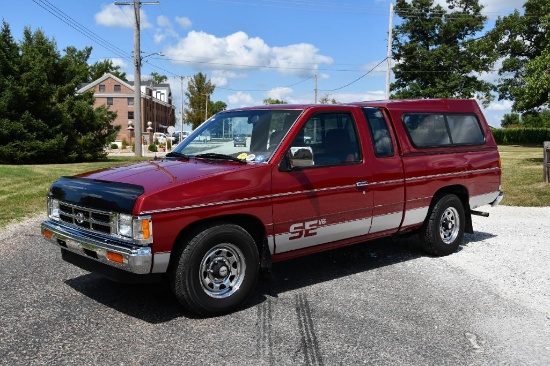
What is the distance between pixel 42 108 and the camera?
25.4m

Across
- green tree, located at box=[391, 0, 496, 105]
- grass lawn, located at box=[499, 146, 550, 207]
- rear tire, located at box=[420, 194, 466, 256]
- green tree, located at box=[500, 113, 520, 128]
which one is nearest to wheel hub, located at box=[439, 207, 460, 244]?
rear tire, located at box=[420, 194, 466, 256]

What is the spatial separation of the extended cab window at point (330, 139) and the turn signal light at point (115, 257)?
196 centimetres

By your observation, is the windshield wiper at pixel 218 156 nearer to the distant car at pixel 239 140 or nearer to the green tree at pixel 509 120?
the distant car at pixel 239 140

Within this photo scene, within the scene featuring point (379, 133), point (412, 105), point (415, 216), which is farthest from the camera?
point (412, 105)

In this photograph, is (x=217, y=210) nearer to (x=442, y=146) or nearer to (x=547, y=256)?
(x=442, y=146)

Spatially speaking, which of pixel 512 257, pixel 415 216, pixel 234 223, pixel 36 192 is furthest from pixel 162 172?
pixel 36 192

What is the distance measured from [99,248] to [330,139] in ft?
8.56

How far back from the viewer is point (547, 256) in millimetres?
7070

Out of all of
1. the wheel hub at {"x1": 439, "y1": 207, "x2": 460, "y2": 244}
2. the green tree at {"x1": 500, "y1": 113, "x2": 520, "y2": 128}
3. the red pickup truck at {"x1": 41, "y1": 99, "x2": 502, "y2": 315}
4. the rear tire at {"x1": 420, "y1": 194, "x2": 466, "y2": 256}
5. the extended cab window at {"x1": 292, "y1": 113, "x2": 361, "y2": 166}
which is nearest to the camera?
the red pickup truck at {"x1": 41, "y1": 99, "x2": 502, "y2": 315}

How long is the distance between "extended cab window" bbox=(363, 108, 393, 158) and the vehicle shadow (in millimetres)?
1442

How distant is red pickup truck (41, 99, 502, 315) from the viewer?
4.41m

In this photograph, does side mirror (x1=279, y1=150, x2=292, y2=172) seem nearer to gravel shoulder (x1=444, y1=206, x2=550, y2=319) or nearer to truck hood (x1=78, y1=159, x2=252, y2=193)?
truck hood (x1=78, y1=159, x2=252, y2=193)

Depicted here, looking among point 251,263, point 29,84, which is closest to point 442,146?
point 251,263

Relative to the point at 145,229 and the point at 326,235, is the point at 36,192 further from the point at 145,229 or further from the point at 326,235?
the point at 145,229
